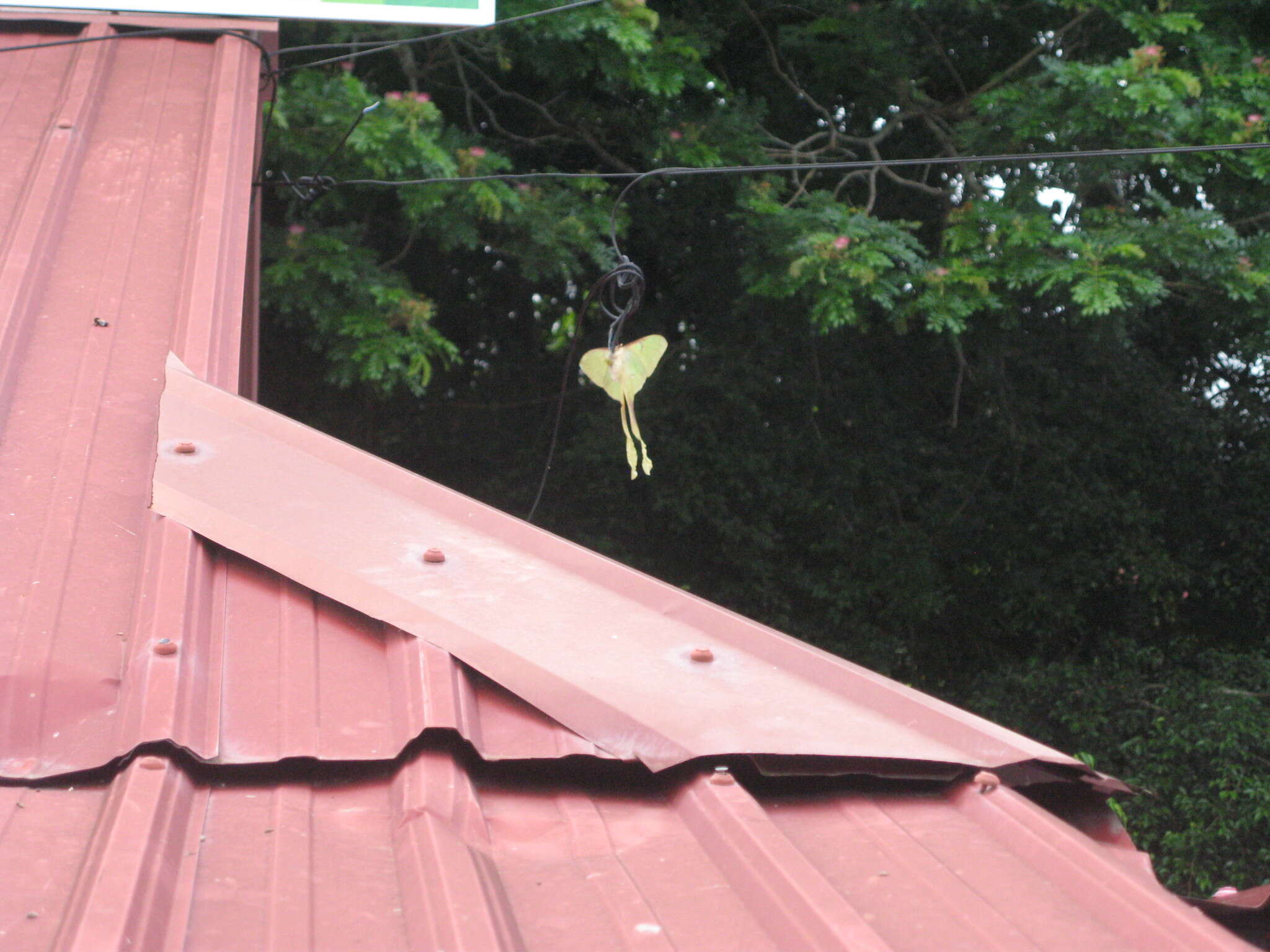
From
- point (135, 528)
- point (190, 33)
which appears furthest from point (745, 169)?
point (135, 528)

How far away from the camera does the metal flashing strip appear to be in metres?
1.43

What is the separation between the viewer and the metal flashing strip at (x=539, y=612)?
1.43 meters

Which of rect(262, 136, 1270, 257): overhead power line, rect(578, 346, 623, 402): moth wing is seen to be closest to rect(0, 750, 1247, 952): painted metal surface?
rect(578, 346, 623, 402): moth wing

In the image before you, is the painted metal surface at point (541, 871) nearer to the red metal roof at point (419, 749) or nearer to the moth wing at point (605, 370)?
the red metal roof at point (419, 749)

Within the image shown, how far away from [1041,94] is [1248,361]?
142 inches

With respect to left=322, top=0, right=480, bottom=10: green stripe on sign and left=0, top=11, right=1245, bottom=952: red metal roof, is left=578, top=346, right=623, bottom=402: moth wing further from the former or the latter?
left=322, top=0, right=480, bottom=10: green stripe on sign

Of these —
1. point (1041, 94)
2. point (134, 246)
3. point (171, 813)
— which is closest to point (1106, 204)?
point (1041, 94)

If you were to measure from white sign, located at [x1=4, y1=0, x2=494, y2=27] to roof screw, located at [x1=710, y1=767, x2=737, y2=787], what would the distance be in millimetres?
2737

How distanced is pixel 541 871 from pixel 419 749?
217 mm

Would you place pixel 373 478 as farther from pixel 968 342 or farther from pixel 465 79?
pixel 968 342

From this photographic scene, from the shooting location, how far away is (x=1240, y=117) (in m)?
4.29

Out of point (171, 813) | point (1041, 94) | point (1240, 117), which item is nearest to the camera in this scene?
point (171, 813)

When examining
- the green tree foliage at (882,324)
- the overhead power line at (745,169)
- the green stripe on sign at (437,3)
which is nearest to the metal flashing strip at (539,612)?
the overhead power line at (745,169)

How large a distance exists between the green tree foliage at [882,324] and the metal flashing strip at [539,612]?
2.88m
